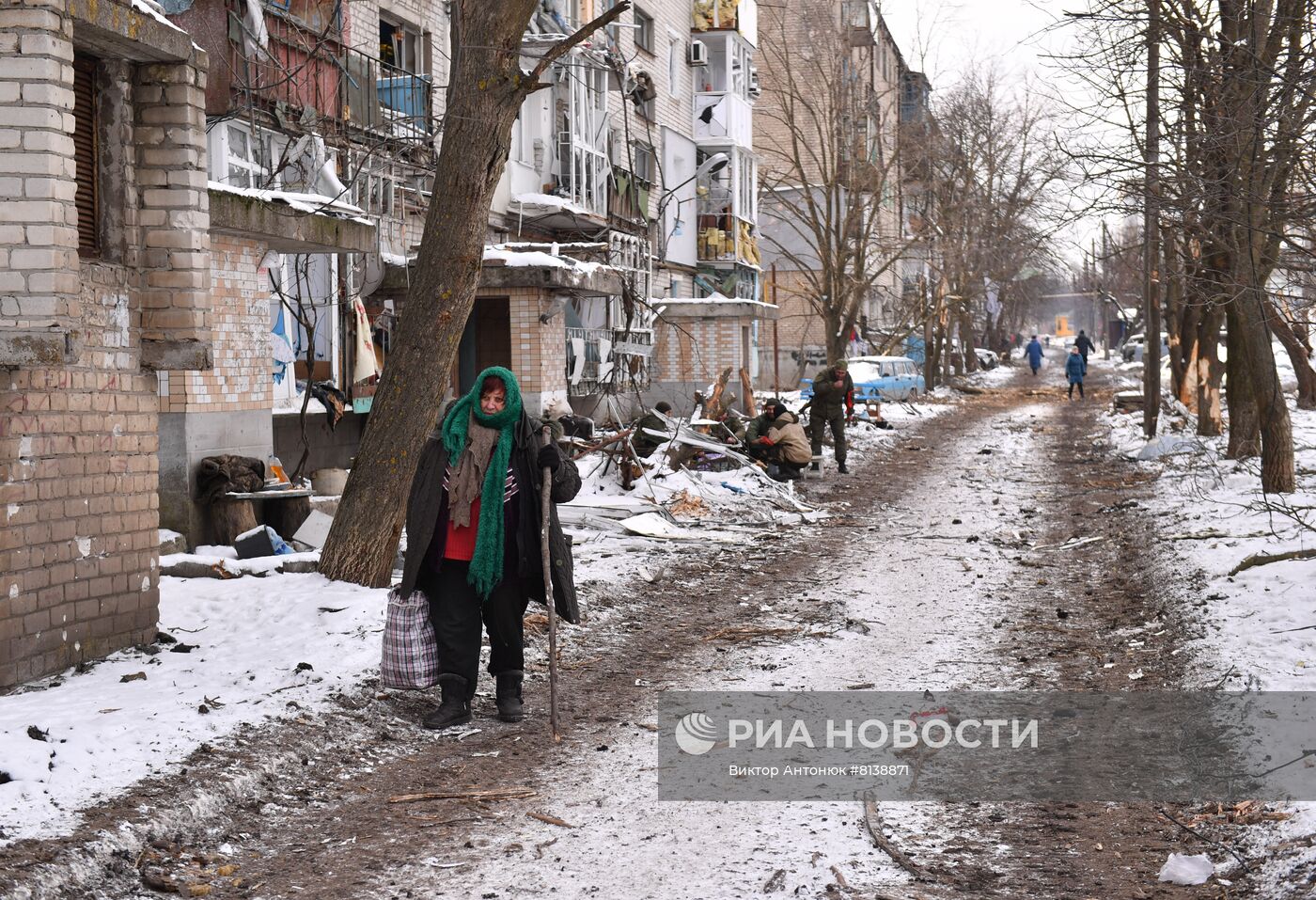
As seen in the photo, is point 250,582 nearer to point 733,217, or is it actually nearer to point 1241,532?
point 1241,532

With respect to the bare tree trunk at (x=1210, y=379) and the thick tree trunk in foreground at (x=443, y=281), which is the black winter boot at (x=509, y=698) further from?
the bare tree trunk at (x=1210, y=379)

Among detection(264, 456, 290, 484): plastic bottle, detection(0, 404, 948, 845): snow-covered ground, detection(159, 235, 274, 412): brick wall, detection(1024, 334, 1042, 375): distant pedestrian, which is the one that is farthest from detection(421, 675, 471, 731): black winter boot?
detection(1024, 334, 1042, 375): distant pedestrian

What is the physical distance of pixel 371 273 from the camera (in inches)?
669

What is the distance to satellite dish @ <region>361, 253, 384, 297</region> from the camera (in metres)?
16.7

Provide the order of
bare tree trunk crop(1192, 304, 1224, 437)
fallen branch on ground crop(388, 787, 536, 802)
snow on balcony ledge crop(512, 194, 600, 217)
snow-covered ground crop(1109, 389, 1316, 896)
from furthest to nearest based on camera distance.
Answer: snow on balcony ledge crop(512, 194, 600, 217)
bare tree trunk crop(1192, 304, 1224, 437)
snow-covered ground crop(1109, 389, 1316, 896)
fallen branch on ground crop(388, 787, 536, 802)

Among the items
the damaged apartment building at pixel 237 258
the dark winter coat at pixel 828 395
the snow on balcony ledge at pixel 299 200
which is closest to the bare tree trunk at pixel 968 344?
the damaged apartment building at pixel 237 258

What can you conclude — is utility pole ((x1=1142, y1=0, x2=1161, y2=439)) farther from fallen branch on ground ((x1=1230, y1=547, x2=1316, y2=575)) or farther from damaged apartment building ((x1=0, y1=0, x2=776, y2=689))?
damaged apartment building ((x1=0, y1=0, x2=776, y2=689))

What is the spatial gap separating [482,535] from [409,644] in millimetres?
701

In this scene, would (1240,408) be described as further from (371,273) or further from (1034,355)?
(1034,355)

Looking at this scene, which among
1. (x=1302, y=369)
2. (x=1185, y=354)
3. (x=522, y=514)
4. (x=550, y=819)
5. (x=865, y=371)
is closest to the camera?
(x=550, y=819)

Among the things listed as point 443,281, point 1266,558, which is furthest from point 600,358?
point 1266,558

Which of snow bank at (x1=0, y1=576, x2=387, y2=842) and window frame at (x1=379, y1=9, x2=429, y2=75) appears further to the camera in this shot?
window frame at (x1=379, y1=9, x2=429, y2=75)

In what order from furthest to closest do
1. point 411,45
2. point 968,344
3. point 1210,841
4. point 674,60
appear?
1. point 968,344
2. point 674,60
3. point 411,45
4. point 1210,841

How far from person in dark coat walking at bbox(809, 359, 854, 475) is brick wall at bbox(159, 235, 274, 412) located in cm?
920
